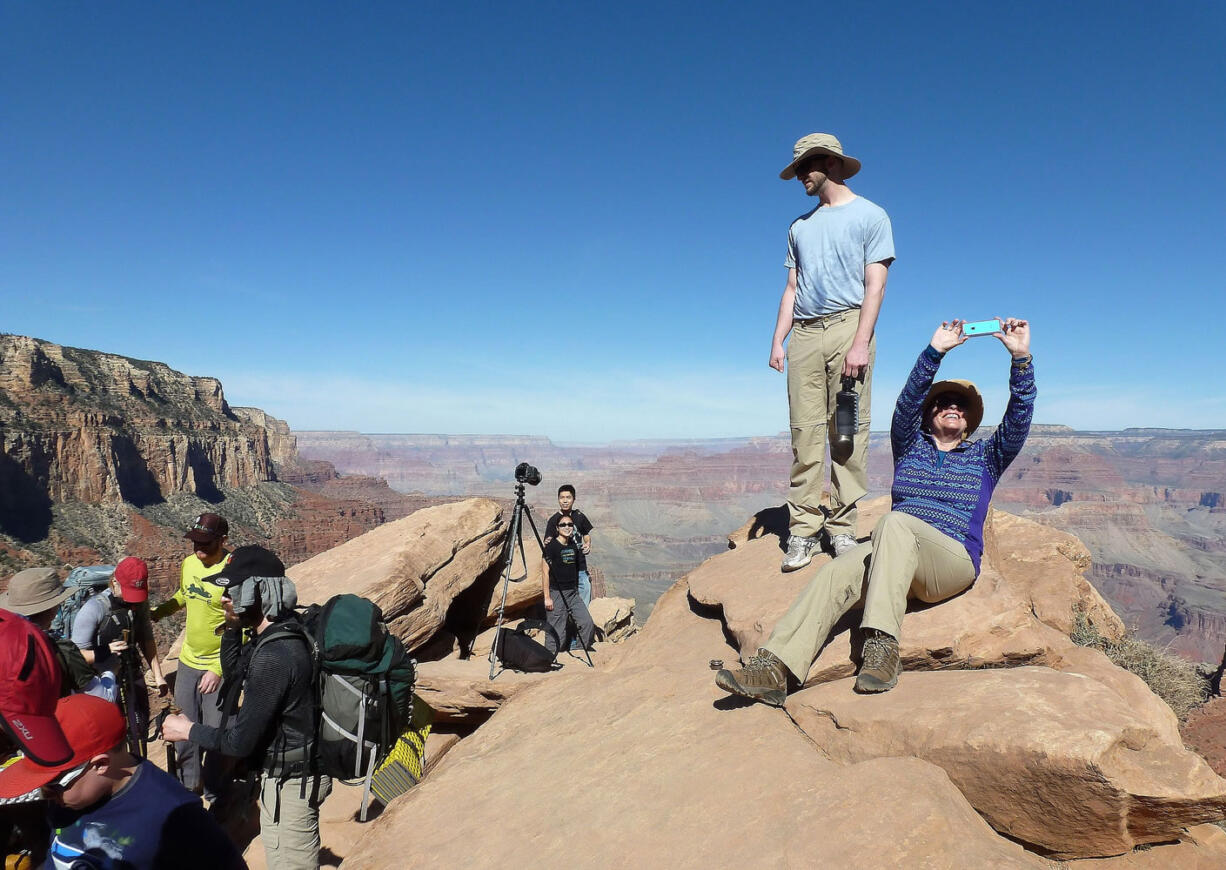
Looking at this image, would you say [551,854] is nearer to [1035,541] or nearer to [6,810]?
[6,810]

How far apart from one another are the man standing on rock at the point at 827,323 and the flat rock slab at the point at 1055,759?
1662 millimetres

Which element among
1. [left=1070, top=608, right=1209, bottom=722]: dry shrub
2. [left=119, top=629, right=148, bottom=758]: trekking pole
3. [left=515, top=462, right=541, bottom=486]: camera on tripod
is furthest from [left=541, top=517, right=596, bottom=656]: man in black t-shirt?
[left=1070, top=608, right=1209, bottom=722]: dry shrub

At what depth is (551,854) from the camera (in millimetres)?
2971

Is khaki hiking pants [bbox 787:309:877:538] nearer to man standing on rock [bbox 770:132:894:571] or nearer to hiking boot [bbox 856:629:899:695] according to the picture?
man standing on rock [bbox 770:132:894:571]

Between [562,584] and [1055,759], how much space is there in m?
5.82

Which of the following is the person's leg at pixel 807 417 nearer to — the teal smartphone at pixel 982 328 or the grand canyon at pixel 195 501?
the teal smartphone at pixel 982 328

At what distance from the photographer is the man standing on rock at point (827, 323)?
451cm

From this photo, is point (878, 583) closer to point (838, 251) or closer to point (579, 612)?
point (838, 251)

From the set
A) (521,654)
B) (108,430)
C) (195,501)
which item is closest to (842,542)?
(521,654)

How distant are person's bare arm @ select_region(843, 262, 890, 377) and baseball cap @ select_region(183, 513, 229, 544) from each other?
485 centimetres

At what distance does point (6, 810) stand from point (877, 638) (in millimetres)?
4560

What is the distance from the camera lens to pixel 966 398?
411 centimetres

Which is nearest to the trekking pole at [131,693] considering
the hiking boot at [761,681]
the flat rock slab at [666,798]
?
the flat rock slab at [666,798]

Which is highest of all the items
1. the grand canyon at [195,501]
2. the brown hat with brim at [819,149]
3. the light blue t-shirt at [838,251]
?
the brown hat with brim at [819,149]
